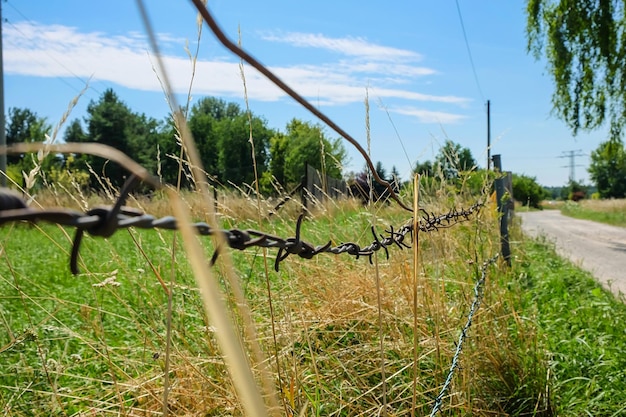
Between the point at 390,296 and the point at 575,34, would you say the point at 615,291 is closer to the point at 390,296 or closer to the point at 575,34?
the point at 390,296

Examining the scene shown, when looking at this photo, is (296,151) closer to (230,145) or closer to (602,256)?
(230,145)

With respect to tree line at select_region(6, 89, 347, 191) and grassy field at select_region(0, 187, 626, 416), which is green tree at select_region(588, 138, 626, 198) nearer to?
tree line at select_region(6, 89, 347, 191)

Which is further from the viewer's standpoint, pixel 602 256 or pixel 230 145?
pixel 230 145

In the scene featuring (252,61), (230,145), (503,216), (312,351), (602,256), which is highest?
(230,145)

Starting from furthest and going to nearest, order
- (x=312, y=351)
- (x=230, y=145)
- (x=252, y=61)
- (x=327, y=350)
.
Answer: (x=230, y=145)
(x=327, y=350)
(x=312, y=351)
(x=252, y=61)

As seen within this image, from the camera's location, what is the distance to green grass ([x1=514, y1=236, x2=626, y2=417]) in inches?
98.7

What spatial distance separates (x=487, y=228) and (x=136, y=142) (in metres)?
42.7

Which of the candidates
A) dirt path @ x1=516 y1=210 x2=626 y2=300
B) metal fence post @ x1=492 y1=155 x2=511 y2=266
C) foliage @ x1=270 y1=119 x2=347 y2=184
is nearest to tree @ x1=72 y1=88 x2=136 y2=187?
foliage @ x1=270 y1=119 x2=347 y2=184

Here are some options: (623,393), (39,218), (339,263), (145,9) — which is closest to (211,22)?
(145,9)

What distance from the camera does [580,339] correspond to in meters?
3.24

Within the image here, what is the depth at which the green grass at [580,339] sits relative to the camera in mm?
2506

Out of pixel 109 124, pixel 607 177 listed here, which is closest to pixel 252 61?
pixel 109 124

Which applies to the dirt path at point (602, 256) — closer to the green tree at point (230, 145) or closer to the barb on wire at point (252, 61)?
the barb on wire at point (252, 61)

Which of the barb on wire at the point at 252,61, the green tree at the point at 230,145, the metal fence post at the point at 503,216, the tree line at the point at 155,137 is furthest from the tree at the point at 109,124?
the barb on wire at the point at 252,61
